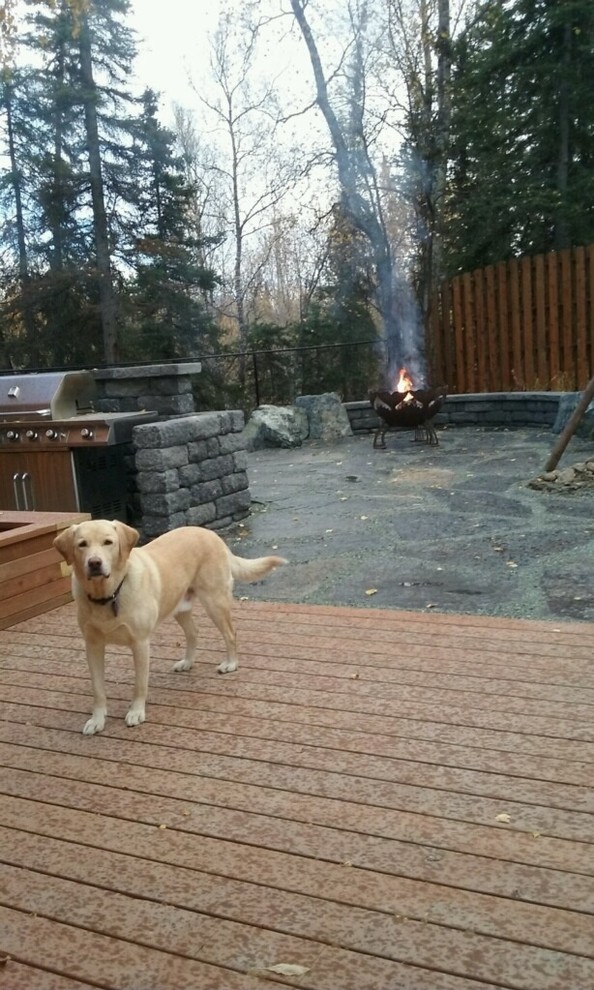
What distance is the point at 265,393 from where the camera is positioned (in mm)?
14898

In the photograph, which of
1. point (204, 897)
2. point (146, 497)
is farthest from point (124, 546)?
point (146, 497)

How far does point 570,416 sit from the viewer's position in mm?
9281

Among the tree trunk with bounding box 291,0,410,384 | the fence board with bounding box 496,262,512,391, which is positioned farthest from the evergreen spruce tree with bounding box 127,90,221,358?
the fence board with bounding box 496,262,512,391

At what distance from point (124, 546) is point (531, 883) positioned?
162 cm

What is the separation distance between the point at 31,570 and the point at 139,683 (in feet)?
5.43

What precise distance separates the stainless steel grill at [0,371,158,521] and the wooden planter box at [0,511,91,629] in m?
1.44

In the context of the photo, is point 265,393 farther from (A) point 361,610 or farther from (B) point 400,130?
(A) point 361,610

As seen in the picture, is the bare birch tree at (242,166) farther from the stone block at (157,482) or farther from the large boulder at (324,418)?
the stone block at (157,482)

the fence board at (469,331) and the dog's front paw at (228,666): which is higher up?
the fence board at (469,331)

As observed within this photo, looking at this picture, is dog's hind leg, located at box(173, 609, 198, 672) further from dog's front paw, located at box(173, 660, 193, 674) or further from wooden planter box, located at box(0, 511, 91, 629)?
wooden planter box, located at box(0, 511, 91, 629)

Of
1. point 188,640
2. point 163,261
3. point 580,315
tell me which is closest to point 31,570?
point 188,640

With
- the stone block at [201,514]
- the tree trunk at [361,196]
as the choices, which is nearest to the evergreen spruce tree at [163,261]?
the tree trunk at [361,196]

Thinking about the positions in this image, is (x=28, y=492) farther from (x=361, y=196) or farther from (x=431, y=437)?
(x=361, y=196)

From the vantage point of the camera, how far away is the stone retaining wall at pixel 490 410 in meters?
10.8
